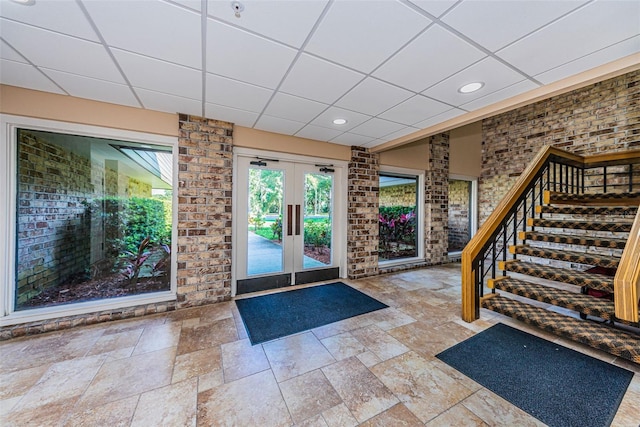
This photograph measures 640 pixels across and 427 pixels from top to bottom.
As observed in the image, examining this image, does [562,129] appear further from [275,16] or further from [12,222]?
[12,222]

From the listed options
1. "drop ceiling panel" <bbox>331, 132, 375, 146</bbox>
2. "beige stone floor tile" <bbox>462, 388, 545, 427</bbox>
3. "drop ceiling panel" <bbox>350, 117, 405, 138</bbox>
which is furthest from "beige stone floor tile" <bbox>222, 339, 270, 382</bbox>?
"drop ceiling panel" <bbox>331, 132, 375, 146</bbox>

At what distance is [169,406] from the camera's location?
1573mm

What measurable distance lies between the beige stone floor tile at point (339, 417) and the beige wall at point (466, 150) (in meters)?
5.47

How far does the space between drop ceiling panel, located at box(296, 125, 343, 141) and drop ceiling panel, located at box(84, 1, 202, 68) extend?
1807 mm

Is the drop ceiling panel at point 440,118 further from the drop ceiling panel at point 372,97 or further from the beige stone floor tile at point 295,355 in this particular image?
the beige stone floor tile at point 295,355

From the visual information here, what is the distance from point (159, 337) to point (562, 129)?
7487mm

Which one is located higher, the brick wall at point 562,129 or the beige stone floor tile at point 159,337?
the brick wall at point 562,129

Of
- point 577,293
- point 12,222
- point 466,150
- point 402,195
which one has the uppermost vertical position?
point 466,150

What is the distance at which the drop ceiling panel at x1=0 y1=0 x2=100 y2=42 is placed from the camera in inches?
55.9

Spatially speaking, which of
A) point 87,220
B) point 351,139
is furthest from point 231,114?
point 87,220

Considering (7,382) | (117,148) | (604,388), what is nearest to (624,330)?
(604,388)

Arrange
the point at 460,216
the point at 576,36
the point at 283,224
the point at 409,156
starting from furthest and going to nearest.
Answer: the point at 460,216
the point at 409,156
the point at 283,224
the point at 576,36

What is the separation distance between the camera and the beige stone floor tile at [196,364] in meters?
1.87

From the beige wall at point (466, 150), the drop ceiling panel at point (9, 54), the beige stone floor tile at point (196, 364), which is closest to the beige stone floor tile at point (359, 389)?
the beige stone floor tile at point (196, 364)
